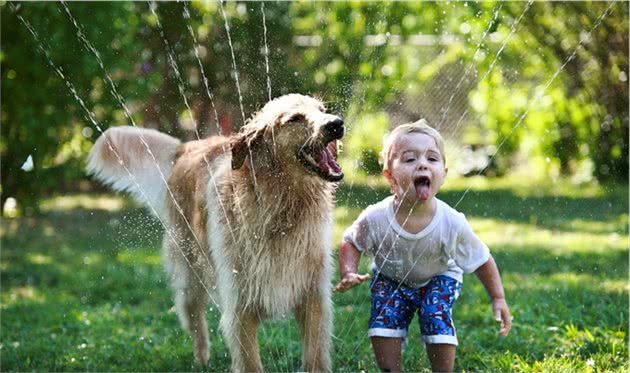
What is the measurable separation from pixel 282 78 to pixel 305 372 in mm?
3866

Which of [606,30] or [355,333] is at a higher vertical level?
[606,30]

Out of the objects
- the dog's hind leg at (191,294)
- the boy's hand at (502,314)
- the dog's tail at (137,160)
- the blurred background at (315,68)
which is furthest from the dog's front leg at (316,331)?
the blurred background at (315,68)

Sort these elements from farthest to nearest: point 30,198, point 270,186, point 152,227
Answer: point 30,198 < point 152,227 < point 270,186

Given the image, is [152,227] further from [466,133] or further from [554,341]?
[466,133]

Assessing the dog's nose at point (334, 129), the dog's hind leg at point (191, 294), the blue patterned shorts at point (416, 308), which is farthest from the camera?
the dog's hind leg at point (191, 294)

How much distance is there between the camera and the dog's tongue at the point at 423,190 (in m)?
3.33

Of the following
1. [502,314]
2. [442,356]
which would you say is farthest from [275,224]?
[502,314]

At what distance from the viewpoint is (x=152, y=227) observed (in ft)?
15.8

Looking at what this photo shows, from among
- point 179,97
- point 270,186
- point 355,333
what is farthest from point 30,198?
point 270,186

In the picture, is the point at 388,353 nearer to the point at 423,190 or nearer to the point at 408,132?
the point at 423,190

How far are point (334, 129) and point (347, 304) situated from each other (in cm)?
210

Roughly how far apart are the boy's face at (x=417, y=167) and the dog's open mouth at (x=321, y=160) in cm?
26

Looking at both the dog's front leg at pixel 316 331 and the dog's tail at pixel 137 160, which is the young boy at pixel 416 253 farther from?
the dog's tail at pixel 137 160

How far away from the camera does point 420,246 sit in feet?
11.2
